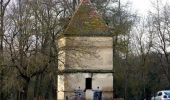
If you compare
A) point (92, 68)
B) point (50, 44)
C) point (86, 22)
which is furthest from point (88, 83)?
point (50, 44)

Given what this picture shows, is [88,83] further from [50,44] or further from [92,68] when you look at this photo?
[50,44]

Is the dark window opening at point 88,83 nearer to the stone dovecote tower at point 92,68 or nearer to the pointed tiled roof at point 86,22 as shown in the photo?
the stone dovecote tower at point 92,68

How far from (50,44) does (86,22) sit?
10.5m

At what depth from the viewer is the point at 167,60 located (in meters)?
72.0

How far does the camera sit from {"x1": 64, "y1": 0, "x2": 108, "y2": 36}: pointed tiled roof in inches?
1790

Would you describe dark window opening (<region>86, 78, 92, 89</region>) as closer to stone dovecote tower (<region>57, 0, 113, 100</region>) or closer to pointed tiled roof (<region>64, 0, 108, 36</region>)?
stone dovecote tower (<region>57, 0, 113, 100</region>)

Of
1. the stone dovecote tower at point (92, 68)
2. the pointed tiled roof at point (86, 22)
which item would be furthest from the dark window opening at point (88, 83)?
the pointed tiled roof at point (86, 22)

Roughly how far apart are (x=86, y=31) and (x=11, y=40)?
13.3 meters

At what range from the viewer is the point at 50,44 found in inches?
1496

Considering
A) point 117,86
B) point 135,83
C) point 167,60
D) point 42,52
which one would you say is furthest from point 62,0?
point 135,83

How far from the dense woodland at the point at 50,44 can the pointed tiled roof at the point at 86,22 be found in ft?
3.34

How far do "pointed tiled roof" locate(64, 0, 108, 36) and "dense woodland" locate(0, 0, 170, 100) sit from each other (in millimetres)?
1017

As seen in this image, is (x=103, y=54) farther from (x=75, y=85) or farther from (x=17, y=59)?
(x=17, y=59)

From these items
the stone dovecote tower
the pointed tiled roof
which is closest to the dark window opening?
the stone dovecote tower
